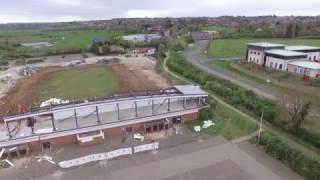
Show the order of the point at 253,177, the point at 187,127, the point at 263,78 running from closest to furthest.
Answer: the point at 253,177, the point at 187,127, the point at 263,78

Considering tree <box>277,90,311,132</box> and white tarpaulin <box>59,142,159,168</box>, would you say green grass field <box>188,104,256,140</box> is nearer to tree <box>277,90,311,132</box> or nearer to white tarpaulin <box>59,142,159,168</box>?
tree <box>277,90,311,132</box>

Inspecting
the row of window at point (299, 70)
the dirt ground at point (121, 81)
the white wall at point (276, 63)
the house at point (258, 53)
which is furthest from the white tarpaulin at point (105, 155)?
the house at point (258, 53)

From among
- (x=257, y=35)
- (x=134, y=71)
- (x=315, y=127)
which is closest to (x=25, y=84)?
(x=134, y=71)

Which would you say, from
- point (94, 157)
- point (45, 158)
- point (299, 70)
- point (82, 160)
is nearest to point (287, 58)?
point (299, 70)

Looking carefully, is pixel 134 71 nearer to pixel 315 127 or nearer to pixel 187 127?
pixel 187 127

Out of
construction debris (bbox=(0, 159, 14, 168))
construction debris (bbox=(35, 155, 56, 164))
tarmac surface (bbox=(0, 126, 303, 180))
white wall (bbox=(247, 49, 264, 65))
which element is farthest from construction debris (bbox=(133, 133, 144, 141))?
white wall (bbox=(247, 49, 264, 65))

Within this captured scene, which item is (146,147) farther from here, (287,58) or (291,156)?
(287,58)

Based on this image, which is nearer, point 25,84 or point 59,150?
point 59,150

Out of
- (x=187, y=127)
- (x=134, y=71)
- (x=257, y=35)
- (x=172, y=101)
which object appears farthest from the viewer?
(x=257, y=35)
